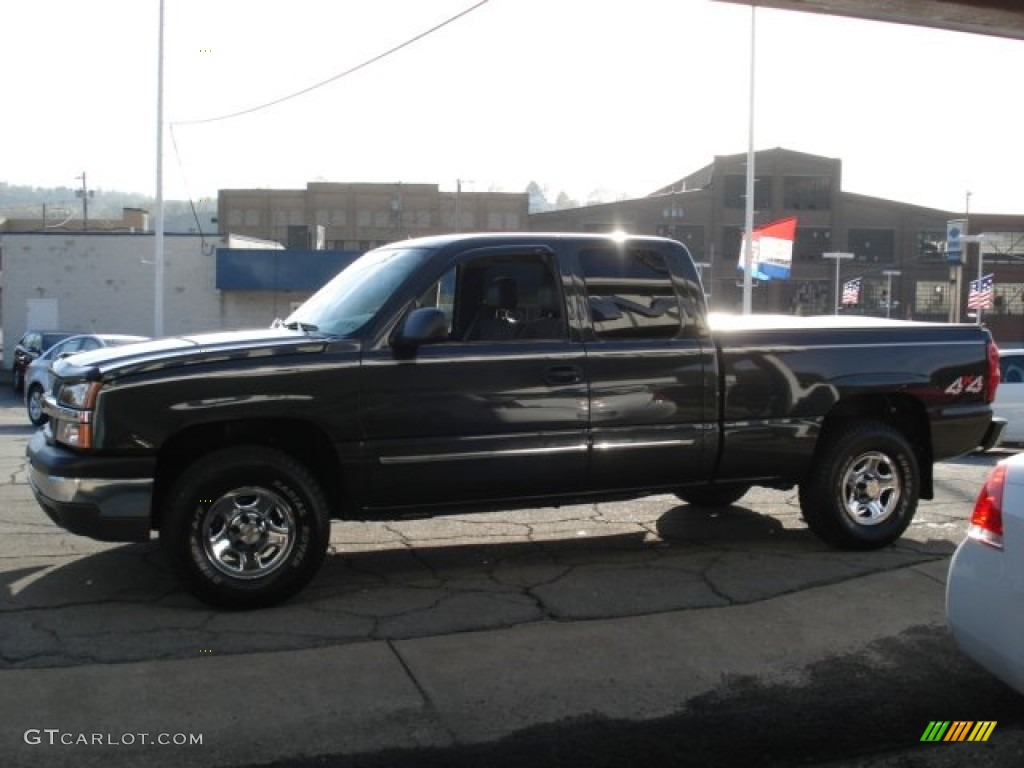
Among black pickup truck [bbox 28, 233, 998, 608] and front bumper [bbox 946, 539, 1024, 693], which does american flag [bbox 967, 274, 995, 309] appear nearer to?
black pickup truck [bbox 28, 233, 998, 608]

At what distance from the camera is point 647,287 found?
6.40 m

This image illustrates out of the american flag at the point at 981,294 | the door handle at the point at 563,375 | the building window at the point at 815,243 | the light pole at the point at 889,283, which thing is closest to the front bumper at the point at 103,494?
the door handle at the point at 563,375

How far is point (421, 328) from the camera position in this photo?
5.50m

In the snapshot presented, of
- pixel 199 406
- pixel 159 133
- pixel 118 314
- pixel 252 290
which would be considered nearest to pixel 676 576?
pixel 199 406

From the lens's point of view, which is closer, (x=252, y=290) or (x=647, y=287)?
(x=647, y=287)

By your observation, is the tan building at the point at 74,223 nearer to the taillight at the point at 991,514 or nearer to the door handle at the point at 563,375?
the door handle at the point at 563,375

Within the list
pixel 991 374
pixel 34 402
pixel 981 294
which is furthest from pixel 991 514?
pixel 981 294

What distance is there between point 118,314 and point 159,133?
1169 centimetres

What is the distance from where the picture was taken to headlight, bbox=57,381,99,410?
17.0 ft

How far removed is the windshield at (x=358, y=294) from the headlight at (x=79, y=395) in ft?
4.27

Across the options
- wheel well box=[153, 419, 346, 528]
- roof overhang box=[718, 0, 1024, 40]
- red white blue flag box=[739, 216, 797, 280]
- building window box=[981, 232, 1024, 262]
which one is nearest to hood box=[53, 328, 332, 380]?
wheel well box=[153, 419, 346, 528]

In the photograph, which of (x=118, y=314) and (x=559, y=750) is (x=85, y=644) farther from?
(x=118, y=314)

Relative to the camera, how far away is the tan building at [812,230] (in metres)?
79.1

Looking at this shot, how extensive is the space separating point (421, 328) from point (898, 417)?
3664 mm
